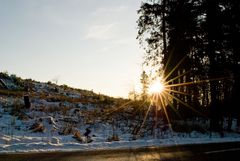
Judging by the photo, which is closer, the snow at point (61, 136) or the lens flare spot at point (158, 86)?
the snow at point (61, 136)

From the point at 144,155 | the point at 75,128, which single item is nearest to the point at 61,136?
the point at 75,128

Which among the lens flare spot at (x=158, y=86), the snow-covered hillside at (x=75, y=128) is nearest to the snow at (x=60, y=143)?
the snow-covered hillside at (x=75, y=128)

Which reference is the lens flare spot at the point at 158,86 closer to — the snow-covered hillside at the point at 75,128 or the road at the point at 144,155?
the snow-covered hillside at the point at 75,128

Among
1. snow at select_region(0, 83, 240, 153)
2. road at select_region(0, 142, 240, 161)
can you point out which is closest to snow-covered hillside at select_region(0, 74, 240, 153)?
snow at select_region(0, 83, 240, 153)

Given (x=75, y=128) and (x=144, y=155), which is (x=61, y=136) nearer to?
(x=75, y=128)

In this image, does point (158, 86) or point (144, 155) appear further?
point (158, 86)

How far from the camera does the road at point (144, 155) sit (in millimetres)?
11383

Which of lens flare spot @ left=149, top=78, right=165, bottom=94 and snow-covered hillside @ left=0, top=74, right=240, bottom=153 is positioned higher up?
lens flare spot @ left=149, top=78, right=165, bottom=94

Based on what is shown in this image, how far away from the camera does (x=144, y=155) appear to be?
40.0ft

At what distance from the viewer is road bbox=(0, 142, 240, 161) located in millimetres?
11383

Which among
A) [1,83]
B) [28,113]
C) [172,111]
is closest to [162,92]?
[172,111]

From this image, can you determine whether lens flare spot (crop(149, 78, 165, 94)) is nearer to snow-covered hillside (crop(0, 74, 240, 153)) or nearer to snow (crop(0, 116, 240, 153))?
snow-covered hillside (crop(0, 74, 240, 153))

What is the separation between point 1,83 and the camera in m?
34.5

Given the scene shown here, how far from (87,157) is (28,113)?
1272 cm
